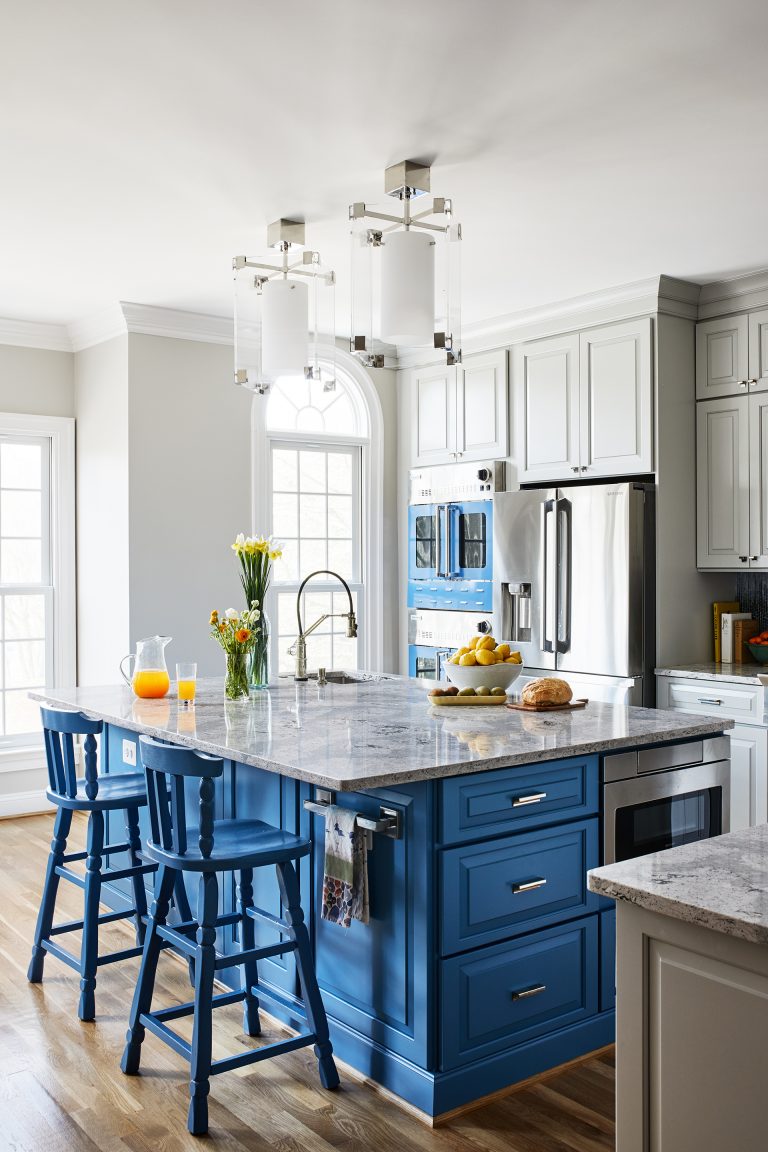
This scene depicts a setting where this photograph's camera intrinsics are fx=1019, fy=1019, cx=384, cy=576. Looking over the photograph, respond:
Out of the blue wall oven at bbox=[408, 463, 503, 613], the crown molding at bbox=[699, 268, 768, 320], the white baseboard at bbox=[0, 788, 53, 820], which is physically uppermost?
the crown molding at bbox=[699, 268, 768, 320]

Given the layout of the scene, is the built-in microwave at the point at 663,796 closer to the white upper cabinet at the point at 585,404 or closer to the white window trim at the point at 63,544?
the white upper cabinet at the point at 585,404

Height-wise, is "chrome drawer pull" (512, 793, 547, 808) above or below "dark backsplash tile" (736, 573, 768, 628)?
below

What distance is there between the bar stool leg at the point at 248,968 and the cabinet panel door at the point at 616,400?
9.24 feet

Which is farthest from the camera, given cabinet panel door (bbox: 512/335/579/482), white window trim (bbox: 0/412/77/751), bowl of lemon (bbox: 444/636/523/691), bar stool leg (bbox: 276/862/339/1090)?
white window trim (bbox: 0/412/77/751)

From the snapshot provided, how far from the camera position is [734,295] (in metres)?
4.72

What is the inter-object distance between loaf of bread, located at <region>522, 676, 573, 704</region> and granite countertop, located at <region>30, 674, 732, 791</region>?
0.19ft

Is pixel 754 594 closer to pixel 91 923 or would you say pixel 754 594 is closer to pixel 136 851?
pixel 136 851

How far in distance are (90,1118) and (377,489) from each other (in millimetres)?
4281

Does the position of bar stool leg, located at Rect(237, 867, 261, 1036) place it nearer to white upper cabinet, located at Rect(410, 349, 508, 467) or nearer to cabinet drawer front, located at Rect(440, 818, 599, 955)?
cabinet drawer front, located at Rect(440, 818, 599, 955)

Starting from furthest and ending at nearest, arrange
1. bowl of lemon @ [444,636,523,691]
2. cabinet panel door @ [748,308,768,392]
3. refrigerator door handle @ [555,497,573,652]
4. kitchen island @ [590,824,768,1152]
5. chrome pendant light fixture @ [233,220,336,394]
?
refrigerator door handle @ [555,497,573,652]
cabinet panel door @ [748,308,768,392]
chrome pendant light fixture @ [233,220,336,394]
bowl of lemon @ [444,636,523,691]
kitchen island @ [590,824,768,1152]

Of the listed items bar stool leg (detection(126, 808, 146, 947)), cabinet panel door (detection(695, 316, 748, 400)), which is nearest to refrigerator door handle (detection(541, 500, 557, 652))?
cabinet panel door (detection(695, 316, 748, 400))

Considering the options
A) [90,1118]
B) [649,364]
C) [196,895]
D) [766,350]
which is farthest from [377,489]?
[90,1118]

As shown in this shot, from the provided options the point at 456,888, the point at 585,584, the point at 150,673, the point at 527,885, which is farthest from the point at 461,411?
the point at 456,888

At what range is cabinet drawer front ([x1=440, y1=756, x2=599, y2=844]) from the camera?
8.16 feet
